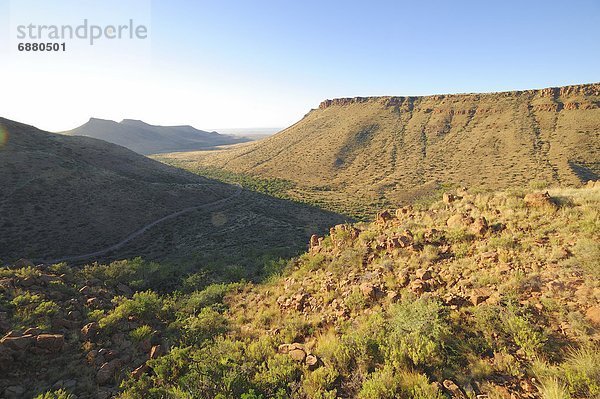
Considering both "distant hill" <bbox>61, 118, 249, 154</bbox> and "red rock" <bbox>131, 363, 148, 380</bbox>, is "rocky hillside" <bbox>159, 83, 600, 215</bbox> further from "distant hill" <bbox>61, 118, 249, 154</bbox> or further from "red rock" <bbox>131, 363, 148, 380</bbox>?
"distant hill" <bbox>61, 118, 249, 154</bbox>

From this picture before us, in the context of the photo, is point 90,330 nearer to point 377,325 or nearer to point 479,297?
point 377,325

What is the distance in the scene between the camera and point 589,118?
174 ft

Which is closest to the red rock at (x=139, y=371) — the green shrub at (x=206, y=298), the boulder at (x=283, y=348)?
the boulder at (x=283, y=348)

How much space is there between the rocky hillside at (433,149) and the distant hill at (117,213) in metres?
12.5

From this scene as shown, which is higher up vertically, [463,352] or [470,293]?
[470,293]

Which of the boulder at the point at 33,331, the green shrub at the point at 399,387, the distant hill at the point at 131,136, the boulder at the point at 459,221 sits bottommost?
the boulder at the point at 33,331

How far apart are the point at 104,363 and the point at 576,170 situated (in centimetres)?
5550

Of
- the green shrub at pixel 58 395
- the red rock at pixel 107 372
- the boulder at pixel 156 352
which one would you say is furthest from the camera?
the boulder at pixel 156 352

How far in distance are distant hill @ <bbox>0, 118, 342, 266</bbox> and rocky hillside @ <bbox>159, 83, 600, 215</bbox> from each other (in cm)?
1250

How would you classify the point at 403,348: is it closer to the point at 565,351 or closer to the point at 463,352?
the point at 463,352

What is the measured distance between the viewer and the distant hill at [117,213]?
23172 mm

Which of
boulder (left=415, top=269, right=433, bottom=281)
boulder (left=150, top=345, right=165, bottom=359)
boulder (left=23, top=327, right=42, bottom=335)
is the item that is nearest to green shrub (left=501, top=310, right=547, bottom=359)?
boulder (left=415, top=269, right=433, bottom=281)

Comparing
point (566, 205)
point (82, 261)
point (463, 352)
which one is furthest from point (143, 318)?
point (82, 261)

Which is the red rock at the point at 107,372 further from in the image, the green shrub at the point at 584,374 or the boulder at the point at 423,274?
the green shrub at the point at 584,374
